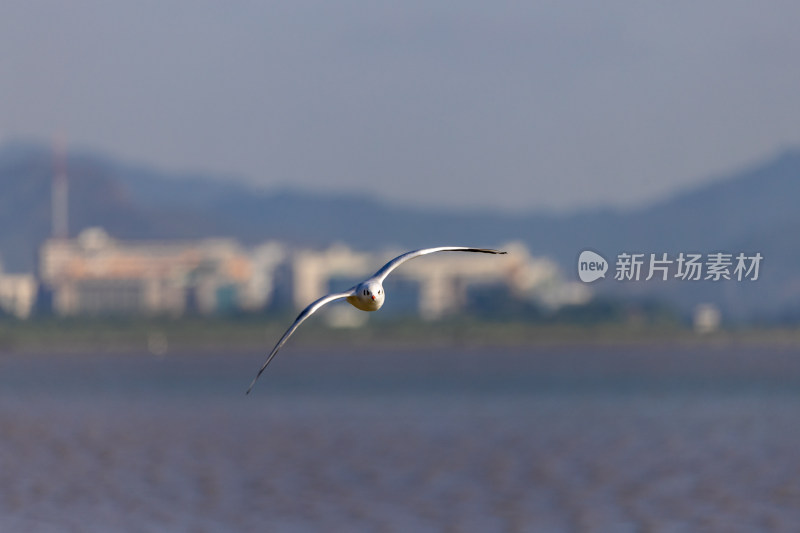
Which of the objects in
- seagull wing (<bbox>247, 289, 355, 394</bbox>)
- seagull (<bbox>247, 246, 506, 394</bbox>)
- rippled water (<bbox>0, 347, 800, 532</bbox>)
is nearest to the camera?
seagull wing (<bbox>247, 289, 355, 394</bbox>)

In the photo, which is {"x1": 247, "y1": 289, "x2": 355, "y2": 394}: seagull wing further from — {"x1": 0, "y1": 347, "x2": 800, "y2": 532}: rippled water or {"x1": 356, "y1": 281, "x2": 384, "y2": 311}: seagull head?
{"x1": 0, "y1": 347, "x2": 800, "y2": 532}: rippled water

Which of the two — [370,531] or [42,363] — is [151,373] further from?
[370,531]

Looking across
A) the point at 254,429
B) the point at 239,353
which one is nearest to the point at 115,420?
the point at 254,429

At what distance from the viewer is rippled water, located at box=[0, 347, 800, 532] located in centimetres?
3762

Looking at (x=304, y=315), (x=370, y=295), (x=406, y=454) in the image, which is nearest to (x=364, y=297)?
(x=370, y=295)

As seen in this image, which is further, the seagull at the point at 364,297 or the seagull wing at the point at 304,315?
the seagull at the point at 364,297

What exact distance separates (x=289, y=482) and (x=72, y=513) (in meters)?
7.49

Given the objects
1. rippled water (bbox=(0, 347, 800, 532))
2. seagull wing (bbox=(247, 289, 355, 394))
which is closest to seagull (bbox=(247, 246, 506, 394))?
seagull wing (bbox=(247, 289, 355, 394))

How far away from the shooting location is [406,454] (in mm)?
51938

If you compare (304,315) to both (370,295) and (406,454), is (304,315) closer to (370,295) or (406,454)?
(370,295)

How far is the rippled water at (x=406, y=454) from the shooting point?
37.6m

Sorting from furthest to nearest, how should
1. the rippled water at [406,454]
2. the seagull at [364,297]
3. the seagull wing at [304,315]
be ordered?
the rippled water at [406,454], the seagull at [364,297], the seagull wing at [304,315]

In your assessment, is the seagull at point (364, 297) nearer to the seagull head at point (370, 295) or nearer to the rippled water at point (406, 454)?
the seagull head at point (370, 295)

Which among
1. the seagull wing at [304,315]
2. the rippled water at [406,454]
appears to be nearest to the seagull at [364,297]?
the seagull wing at [304,315]
